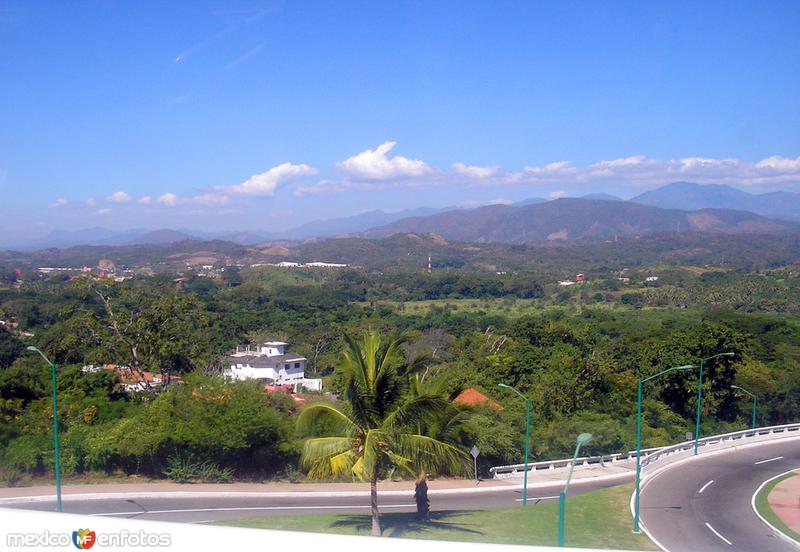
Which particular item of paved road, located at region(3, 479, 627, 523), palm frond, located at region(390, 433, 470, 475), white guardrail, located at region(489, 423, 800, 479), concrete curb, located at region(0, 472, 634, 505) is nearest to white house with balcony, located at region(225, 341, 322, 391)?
white guardrail, located at region(489, 423, 800, 479)

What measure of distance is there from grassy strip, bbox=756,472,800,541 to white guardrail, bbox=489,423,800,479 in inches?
142

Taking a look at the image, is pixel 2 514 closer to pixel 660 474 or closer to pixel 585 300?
pixel 660 474

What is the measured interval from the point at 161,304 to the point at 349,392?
20.7m

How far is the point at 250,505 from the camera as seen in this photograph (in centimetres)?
1446

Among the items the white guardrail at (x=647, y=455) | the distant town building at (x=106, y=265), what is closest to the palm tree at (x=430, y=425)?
the white guardrail at (x=647, y=455)

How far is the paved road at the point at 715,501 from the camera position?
12.3 m

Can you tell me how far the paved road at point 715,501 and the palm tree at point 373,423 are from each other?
13.6 feet

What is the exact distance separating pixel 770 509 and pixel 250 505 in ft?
35.8

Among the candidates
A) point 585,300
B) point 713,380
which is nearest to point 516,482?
point 713,380

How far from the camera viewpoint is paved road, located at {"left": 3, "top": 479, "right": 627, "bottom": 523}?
42.7ft

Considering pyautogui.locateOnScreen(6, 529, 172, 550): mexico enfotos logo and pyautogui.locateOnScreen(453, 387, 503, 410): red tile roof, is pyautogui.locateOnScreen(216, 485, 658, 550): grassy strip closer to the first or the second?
pyautogui.locateOnScreen(6, 529, 172, 550): mexico enfotos logo

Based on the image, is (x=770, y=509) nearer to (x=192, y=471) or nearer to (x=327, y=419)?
(x=327, y=419)

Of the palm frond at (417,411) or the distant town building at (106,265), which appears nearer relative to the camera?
the palm frond at (417,411)

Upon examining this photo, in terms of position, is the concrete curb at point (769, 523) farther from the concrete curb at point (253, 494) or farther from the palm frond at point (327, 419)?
the palm frond at point (327, 419)
